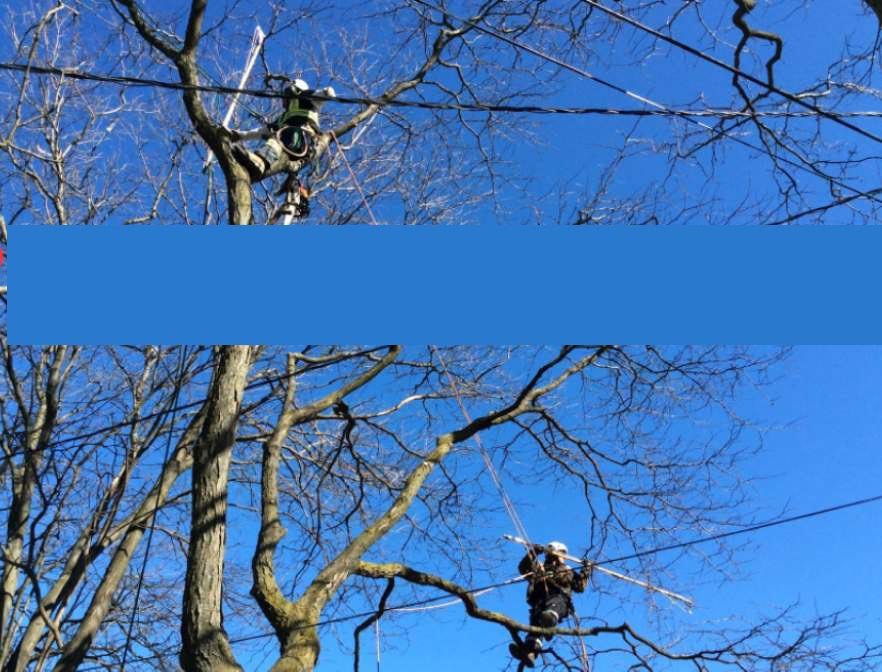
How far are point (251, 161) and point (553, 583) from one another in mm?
3250

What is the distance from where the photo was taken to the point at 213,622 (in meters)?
3.65

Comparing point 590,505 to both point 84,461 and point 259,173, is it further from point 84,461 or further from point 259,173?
point 84,461

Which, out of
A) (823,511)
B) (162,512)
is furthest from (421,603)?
(162,512)

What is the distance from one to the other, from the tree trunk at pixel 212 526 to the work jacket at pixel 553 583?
2099mm

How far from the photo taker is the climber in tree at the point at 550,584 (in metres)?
5.00

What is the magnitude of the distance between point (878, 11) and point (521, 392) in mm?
2973

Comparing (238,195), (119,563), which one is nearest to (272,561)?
(119,563)

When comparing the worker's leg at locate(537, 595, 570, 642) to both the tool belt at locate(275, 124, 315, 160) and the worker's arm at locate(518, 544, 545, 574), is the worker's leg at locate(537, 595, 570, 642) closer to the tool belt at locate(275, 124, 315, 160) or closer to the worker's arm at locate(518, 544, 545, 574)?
the worker's arm at locate(518, 544, 545, 574)

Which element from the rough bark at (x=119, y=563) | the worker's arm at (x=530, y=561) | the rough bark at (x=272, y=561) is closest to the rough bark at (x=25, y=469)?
the rough bark at (x=119, y=563)

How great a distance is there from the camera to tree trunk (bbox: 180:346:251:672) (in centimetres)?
358

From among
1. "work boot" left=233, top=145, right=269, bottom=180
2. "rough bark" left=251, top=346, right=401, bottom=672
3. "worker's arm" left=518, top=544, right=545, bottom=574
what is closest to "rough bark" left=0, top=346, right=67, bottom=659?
"rough bark" left=251, top=346, right=401, bottom=672

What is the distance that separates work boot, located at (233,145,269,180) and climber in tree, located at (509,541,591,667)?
9.59 feet

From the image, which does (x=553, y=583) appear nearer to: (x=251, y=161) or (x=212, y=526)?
(x=212, y=526)

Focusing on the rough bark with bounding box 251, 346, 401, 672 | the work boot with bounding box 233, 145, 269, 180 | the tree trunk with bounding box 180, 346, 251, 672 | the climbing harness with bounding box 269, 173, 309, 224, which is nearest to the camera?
the tree trunk with bounding box 180, 346, 251, 672
